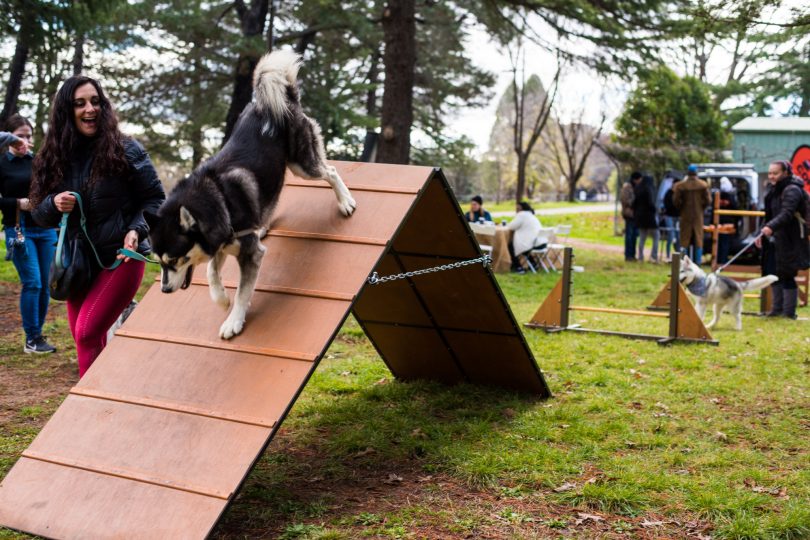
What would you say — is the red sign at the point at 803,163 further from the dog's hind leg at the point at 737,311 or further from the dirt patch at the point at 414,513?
the dirt patch at the point at 414,513

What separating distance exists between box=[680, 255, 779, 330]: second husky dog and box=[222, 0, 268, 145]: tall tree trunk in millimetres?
9573

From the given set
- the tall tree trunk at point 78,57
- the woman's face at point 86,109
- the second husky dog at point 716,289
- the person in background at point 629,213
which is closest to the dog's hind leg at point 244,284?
the woman's face at point 86,109

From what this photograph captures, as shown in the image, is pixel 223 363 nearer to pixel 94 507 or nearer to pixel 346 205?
pixel 94 507

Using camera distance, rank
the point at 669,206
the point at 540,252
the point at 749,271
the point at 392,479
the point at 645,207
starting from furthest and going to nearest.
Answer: the point at 645,207
the point at 669,206
the point at 540,252
the point at 749,271
the point at 392,479

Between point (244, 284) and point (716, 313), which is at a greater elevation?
point (244, 284)

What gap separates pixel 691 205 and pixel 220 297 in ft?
37.8

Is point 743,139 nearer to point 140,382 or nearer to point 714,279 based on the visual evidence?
point 714,279

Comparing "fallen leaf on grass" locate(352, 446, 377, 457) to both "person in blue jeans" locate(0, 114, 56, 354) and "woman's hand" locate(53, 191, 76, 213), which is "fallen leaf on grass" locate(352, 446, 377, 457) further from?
"person in blue jeans" locate(0, 114, 56, 354)

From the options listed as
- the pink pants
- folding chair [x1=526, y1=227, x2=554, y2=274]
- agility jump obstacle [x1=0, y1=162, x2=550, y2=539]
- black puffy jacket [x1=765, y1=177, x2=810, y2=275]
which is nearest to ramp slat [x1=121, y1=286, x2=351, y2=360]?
agility jump obstacle [x1=0, y1=162, x2=550, y2=539]

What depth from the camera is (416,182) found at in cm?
445

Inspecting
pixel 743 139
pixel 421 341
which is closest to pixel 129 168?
pixel 421 341

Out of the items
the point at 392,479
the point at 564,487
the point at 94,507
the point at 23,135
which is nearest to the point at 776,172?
the point at 564,487

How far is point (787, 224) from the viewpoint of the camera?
9.36m

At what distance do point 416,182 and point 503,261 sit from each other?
9.92 metres
